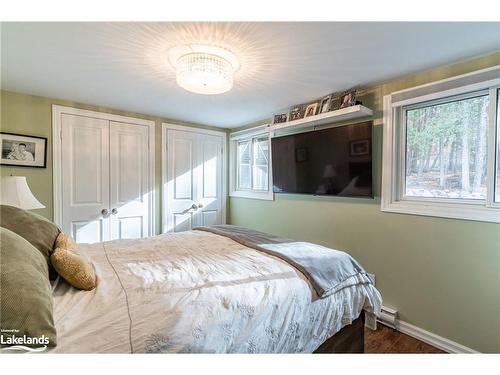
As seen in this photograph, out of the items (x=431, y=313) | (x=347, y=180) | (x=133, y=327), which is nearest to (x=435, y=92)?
(x=347, y=180)

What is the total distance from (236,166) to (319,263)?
276 cm

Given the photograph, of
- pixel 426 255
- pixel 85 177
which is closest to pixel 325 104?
pixel 426 255

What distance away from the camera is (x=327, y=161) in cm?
257

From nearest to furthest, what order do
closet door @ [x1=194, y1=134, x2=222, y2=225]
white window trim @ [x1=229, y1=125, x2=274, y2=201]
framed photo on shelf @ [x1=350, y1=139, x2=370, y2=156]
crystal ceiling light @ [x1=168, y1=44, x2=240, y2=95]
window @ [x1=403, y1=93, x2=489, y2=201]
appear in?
crystal ceiling light @ [x1=168, y1=44, x2=240, y2=95] → window @ [x1=403, y1=93, x2=489, y2=201] → framed photo on shelf @ [x1=350, y1=139, x2=370, y2=156] → white window trim @ [x1=229, y1=125, x2=274, y2=201] → closet door @ [x1=194, y1=134, x2=222, y2=225]

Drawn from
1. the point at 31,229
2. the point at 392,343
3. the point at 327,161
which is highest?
the point at 327,161

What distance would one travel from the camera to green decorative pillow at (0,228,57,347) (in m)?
0.73

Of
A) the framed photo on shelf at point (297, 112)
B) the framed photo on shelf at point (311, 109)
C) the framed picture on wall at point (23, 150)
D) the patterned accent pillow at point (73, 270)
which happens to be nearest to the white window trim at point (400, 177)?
the framed photo on shelf at point (311, 109)

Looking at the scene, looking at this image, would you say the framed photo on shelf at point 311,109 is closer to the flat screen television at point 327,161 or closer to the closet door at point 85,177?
the flat screen television at point 327,161

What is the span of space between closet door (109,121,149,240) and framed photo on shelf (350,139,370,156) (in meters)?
2.56

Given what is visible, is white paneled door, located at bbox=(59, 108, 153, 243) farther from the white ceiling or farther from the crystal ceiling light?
the crystal ceiling light

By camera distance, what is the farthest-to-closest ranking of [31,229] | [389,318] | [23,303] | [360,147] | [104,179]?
[104,179] < [360,147] < [389,318] < [31,229] < [23,303]

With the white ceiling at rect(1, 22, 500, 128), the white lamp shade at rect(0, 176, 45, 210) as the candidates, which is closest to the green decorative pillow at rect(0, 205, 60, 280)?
the white lamp shade at rect(0, 176, 45, 210)

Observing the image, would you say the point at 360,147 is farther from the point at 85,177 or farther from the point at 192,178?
the point at 85,177

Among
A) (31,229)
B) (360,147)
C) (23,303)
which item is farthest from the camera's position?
(360,147)
